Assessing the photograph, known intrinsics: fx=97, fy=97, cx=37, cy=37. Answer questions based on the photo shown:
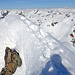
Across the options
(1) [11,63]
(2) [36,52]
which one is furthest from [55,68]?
(1) [11,63]

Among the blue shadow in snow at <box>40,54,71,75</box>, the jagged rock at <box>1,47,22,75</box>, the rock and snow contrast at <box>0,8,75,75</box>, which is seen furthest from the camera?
the jagged rock at <box>1,47,22,75</box>

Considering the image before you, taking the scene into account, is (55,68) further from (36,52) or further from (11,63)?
(11,63)

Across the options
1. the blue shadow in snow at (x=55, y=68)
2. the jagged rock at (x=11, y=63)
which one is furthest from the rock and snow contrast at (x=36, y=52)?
the jagged rock at (x=11, y=63)

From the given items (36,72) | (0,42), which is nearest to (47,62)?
(36,72)

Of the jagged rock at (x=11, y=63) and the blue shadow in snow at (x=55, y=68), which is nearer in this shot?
the blue shadow in snow at (x=55, y=68)

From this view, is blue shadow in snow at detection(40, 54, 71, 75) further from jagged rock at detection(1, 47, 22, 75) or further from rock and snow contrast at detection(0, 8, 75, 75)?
jagged rock at detection(1, 47, 22, 75)

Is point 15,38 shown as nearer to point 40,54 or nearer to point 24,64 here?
point 24,64

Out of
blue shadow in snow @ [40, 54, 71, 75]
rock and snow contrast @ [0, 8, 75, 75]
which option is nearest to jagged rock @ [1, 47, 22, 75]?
rock and snow contrast @ [0, 8, 75, 75]

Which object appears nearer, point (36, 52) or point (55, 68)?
point (55, 68)

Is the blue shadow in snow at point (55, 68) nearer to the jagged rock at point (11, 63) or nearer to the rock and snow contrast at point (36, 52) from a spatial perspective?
the rock and snow contrast at point (36, 52)
